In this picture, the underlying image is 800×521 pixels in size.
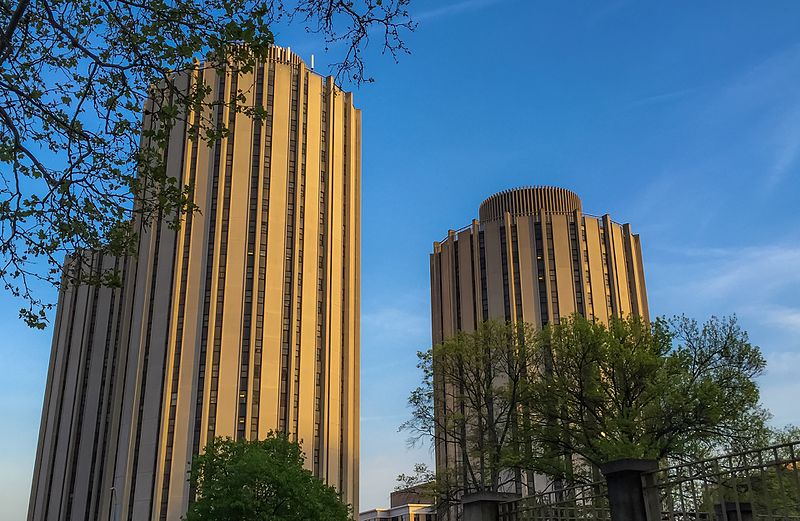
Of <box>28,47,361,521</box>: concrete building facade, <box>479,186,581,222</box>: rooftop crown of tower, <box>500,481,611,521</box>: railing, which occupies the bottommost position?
<box>500,481,611,521</box>: railing

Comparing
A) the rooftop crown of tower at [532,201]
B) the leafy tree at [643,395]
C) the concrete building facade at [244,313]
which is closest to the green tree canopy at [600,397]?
the leafy tree at [643,395]

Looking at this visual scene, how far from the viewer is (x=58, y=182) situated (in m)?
9.31

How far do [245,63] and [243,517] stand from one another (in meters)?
26.1

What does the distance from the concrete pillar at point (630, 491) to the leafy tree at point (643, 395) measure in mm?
15726

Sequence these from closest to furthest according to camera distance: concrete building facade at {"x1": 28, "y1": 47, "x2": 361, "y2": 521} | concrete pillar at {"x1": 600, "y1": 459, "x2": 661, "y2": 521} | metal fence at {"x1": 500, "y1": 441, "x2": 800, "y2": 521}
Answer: metal fence at {"x1": 500, "y1": 441, "x2": 800, "y2": 521}
concrete pillar at {"x1": 600, "y1": 459, "x2": 661, "y2": 521}
concrete building facade at {"x1": 28, "y1": 47, "x2": 361, "y2": 521}

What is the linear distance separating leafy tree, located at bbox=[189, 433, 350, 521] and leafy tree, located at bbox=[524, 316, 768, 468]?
36.8 ft

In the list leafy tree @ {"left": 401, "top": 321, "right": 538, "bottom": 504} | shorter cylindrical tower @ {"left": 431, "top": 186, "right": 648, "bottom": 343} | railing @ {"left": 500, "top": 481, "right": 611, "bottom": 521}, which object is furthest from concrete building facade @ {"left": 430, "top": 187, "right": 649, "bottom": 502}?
railing @ {"left": 500, "top": 481, "right": 611, "bottom": 521}

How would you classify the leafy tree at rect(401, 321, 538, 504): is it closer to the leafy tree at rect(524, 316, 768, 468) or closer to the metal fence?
the leafy tree at rect(524, 316, 768, 468)

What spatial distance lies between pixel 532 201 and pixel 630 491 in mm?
74410

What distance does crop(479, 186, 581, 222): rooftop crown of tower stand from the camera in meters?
82.1

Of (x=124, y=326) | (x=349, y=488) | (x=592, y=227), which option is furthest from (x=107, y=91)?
(x=592, y=227)

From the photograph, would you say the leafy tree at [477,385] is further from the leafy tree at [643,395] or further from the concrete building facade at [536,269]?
the concrete building facade at [536,269]

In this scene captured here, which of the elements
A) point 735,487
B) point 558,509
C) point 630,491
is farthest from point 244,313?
point 735,487

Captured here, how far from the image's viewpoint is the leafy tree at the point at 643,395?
26.6 meters
